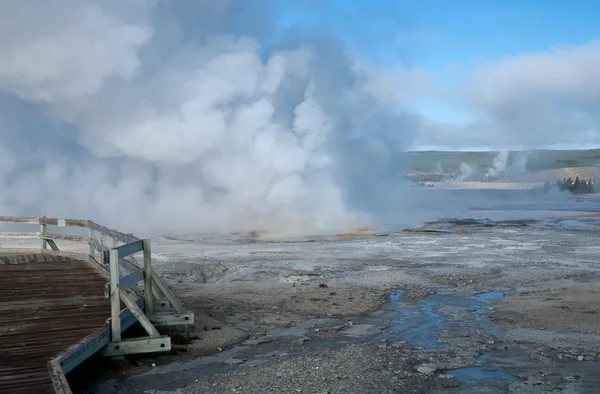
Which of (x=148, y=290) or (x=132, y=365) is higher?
(x=148, y=290)

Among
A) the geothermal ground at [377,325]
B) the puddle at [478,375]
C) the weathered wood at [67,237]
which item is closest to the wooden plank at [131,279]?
the geothermal ground at [377,325]

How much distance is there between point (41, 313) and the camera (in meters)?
8.66

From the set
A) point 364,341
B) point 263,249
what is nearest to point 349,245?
point 263,249

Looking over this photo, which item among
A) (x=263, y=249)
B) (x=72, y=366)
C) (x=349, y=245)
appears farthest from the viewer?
(x=349, y=245)

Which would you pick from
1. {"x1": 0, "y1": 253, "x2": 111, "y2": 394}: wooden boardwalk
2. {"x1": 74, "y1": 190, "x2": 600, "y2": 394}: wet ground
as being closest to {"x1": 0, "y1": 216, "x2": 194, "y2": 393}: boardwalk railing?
{"x1": 0, "y1": 253, "x2": 111, "y2": 394}: wooden boardwalk

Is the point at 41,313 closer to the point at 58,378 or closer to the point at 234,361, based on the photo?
the point at 234,361

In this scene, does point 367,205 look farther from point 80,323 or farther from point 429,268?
point 80,323

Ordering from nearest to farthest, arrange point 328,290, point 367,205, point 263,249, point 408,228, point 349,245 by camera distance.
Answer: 1. point 328,290
2. point 263,249
3. point 349,245
4. point 408,228
5. point 367,205

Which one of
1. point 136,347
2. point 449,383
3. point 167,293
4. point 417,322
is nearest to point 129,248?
point 167,293

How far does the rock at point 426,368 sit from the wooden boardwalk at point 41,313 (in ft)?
13.5

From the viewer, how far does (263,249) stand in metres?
23.0

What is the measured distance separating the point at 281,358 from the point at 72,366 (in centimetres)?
278

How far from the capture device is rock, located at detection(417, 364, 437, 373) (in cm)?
780

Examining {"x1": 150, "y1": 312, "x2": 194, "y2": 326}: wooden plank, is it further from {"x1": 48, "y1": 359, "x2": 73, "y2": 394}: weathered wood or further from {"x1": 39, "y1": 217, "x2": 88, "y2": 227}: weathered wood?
{"x1": 39, "y1": 217, "x2": 88, "y2": 227}: weathered wood
